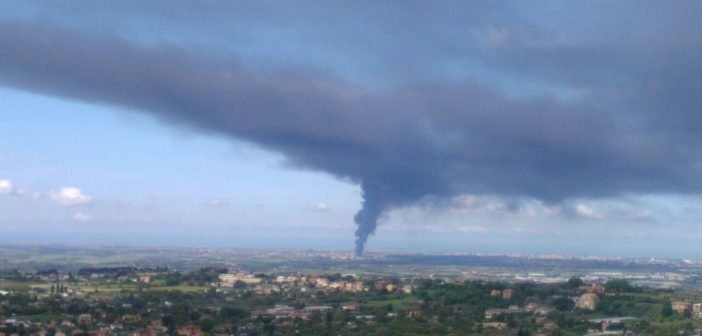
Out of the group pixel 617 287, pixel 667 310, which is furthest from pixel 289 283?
pixel 667 310

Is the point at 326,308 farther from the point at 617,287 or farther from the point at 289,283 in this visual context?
the point at 617,287

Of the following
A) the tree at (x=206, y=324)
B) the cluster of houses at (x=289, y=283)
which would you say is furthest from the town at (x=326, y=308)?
the cluster of houses at (x=289, y=283)

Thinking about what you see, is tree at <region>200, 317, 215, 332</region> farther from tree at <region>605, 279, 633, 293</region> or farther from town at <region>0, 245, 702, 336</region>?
tree at <region>605, 279, 633, 293</region>

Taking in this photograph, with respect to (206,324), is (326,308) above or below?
above

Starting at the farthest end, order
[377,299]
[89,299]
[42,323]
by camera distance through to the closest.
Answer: [377,299] < [89,299] < [42,323]

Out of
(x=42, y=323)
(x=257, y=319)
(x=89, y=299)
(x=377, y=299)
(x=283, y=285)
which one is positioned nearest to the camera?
(x=42, y=323)

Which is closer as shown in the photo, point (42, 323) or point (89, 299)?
point (42, 323)

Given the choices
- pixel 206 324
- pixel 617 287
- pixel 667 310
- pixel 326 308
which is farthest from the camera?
pixel 617 287

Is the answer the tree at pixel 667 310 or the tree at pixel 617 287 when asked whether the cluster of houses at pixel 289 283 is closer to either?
the tree at pixel 617 287

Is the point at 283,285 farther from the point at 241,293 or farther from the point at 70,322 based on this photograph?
the point at 70,322

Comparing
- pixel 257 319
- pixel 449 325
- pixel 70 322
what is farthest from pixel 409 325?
pixel 70 322

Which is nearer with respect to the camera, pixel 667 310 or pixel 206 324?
pixel 206 324
